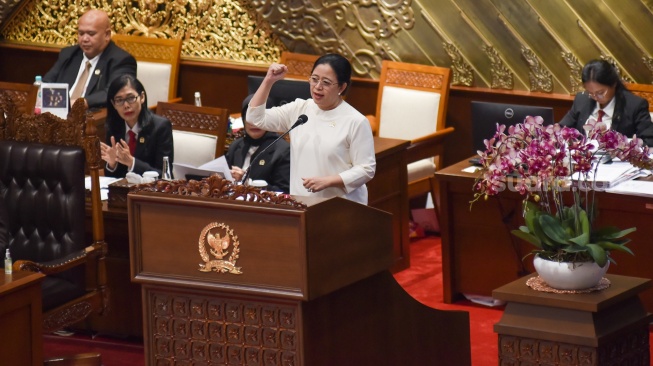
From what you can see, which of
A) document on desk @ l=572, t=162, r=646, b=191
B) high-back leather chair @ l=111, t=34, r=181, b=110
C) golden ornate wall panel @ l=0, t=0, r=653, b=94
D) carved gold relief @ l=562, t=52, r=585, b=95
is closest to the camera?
document on desk @ l=572, t=162, r=646, b=191

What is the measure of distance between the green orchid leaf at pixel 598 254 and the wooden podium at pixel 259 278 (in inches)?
23.8

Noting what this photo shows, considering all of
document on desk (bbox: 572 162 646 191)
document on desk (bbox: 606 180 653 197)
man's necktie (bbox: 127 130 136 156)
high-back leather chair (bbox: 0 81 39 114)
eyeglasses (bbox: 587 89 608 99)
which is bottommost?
document on desk (bbox: 606 180 653 197)

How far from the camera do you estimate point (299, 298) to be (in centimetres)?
306

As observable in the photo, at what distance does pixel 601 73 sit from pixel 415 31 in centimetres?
186

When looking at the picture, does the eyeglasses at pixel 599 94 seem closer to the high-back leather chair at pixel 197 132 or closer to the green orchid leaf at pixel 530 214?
the high-back leather chair at pixel 197 132

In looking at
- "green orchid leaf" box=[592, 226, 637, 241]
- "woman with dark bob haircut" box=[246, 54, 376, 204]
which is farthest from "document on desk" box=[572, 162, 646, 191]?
"green orchid leaf" box=[592, 226, 637, 241]

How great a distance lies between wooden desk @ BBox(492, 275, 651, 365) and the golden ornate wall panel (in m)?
3.09

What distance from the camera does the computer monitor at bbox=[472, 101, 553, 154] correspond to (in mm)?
5441

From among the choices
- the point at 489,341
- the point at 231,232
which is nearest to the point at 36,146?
the point at 231,232

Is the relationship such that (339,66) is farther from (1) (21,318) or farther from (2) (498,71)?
(2) (498,71)

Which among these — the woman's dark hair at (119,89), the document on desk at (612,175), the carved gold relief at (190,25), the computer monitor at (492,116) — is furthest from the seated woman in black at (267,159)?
the carved gold relief at (190,25)

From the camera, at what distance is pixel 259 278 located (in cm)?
311

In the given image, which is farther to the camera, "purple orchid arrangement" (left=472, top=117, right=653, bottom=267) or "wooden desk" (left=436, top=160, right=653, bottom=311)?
"wooden desk" (left=436, top=160, right=653, bottom=311)

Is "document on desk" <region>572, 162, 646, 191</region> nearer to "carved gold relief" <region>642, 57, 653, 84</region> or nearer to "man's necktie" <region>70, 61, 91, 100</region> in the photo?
"carved gold relief" <region>642, 57, 653, 84</region>
